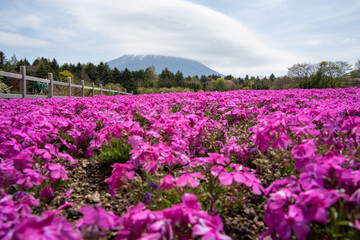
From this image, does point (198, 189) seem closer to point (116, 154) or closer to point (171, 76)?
point (116, 154)

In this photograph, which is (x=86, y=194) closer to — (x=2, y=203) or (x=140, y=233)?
(x=2, y=203)

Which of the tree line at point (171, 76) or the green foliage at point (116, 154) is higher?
the tree line at point (171, 76)

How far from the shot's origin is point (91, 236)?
92 cm

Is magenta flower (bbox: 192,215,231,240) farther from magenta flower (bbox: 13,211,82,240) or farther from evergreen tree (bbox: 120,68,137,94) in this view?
evergreen tree (bbox: 120,68,137,94)

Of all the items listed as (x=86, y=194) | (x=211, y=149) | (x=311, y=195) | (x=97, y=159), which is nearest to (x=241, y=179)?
(x=311, y=195)

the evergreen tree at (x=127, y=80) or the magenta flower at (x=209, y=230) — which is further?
the evergreen tree at (x=127, y=80)

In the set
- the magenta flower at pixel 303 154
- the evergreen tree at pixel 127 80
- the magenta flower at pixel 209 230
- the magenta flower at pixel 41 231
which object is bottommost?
the magenta flower at pixel 209 230

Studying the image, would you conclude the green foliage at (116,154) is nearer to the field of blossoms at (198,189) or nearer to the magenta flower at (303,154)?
the field of blossoms at (198,189)

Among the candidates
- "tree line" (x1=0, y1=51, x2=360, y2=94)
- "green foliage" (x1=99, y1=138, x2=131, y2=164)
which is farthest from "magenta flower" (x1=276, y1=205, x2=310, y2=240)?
"tree line" (x1=0, y1=51, x2=360, y2=94)

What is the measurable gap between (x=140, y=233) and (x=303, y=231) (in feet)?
2.43

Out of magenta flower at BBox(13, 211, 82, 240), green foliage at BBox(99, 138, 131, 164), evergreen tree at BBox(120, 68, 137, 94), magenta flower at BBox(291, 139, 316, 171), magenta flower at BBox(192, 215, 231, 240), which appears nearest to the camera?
magenta flower at BBox(13, 211, 82, 240)

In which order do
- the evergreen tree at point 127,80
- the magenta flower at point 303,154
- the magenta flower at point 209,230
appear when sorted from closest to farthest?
the magenta flower at point 209,230 < the magenta flower at point 303,154 < the evergreen tree at point 127,80

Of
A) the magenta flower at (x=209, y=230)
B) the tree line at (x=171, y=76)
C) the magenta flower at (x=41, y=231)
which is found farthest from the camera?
the tree line at (x=171, y=76)

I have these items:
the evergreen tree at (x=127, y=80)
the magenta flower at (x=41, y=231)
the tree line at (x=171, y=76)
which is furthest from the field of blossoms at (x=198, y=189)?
the evergreen tree at (x=127, y=80)
